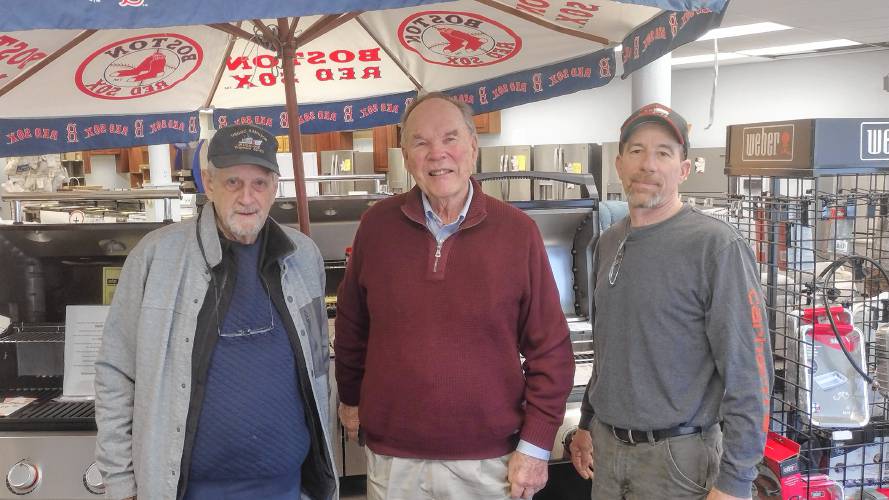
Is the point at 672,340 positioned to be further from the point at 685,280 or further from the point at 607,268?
the point at 607,268

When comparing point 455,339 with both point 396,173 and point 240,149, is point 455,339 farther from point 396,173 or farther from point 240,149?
point 396,173

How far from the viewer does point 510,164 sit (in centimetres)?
888

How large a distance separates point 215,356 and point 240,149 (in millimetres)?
501

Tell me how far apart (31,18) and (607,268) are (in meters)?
1.36

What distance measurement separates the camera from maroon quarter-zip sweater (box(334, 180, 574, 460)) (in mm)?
1693

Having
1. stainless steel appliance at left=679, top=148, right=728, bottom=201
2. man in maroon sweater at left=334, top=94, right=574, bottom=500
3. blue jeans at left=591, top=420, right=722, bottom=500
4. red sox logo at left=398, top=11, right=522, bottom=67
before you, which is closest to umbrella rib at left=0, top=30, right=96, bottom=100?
red sox logo at left=398, top=11, right=522, bottom=67

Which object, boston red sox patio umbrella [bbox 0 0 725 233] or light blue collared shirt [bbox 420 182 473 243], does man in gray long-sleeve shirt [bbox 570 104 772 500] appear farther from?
boston red sox patio umbrella [bbox 0 0 725 233]

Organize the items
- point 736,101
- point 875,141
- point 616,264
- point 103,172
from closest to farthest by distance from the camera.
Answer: point 616,264, point 875,141, point 736,101, point 103,172

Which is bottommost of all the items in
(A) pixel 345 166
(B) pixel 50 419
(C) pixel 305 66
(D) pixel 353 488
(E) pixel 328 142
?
(D) pixel 353 488

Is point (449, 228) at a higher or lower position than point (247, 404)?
higher

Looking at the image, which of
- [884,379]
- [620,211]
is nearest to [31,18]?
[620,211]

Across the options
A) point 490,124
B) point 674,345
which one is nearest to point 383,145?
point 490,124

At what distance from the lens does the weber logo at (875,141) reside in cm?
217

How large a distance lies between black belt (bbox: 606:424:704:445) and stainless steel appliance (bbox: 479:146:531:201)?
662 cm
